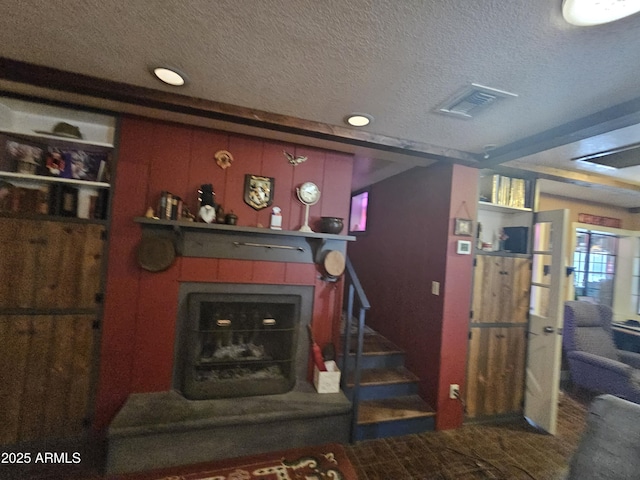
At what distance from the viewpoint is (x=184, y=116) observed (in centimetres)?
197

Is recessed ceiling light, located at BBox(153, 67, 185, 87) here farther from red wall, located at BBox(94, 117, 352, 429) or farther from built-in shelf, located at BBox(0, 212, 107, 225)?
built-in shelf, located at BBox(0, 212, 107, 225)

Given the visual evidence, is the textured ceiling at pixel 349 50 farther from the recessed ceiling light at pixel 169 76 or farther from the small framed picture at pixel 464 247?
the small framed picture at pixel 464 247

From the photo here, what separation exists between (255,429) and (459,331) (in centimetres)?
Result: 180

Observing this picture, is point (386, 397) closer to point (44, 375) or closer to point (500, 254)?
point (500, 254)

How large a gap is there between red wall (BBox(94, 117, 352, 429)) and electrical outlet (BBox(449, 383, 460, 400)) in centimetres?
156

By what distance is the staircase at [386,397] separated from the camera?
222 centimetres

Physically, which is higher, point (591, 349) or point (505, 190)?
point (505, 190)

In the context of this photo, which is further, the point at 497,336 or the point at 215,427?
the point at 497,336

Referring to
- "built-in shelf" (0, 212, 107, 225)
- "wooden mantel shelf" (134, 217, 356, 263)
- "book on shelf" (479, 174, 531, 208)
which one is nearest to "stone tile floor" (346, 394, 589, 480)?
"wooden mantel shelf" (134, 217, 356, 263)

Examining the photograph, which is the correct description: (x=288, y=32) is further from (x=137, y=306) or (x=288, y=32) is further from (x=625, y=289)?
(x=625, y=289)

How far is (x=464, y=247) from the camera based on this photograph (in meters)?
2.43

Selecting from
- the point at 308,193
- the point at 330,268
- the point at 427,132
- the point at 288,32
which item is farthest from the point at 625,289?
the point at 288,32

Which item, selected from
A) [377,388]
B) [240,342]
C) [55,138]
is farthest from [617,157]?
[55,138]

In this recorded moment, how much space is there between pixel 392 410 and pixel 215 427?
141 cm
